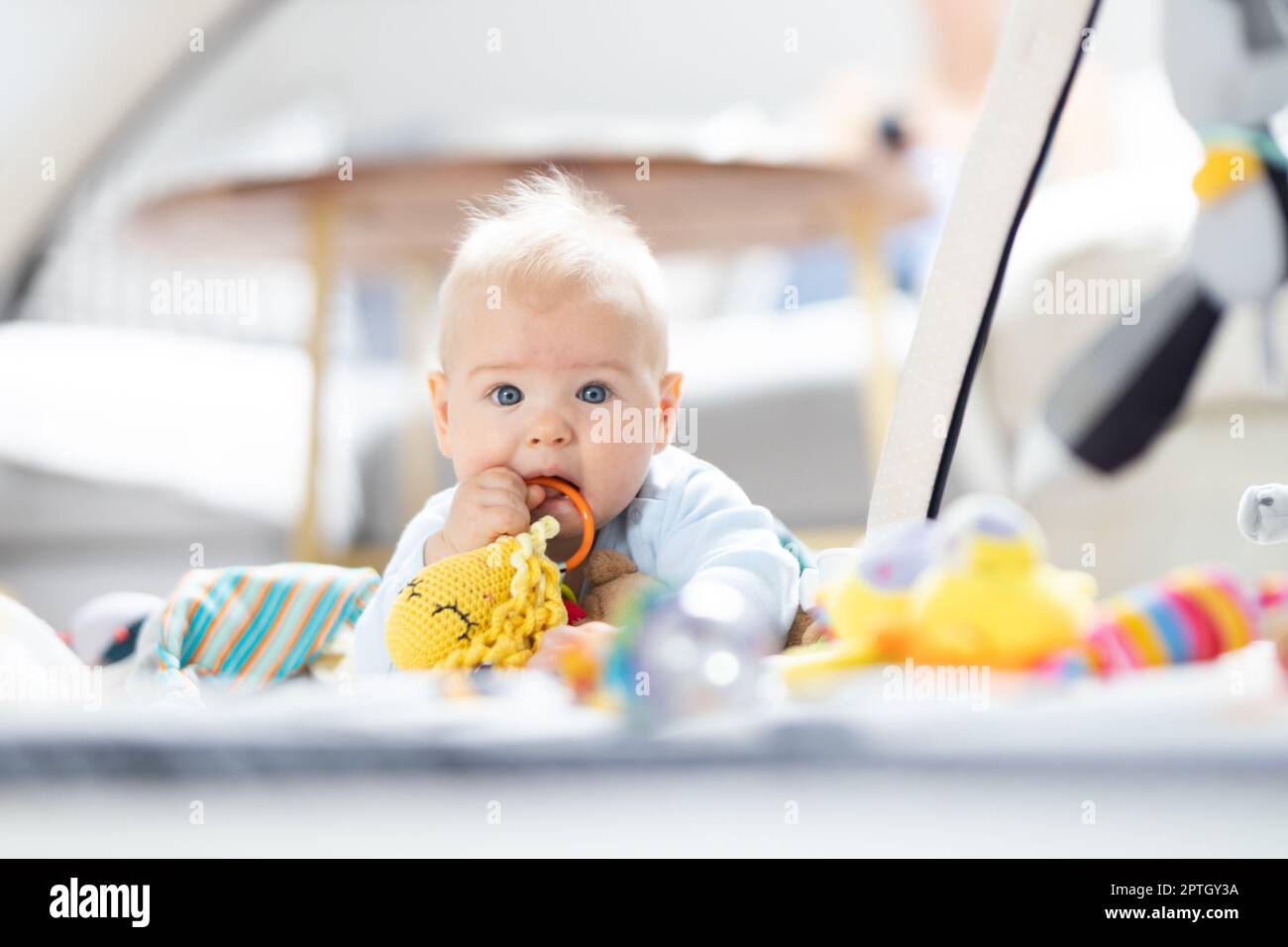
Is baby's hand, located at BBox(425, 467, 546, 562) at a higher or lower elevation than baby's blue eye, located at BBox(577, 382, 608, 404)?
lower

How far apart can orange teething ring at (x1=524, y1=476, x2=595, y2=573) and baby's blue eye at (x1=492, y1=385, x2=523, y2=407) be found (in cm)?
5

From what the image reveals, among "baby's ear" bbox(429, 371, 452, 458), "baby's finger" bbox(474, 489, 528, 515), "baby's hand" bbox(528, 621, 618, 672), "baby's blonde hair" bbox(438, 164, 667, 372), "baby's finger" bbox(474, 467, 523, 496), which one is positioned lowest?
"baby's hand" bbox(528, 621, 618, 672)

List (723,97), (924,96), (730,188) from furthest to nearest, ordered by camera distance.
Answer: (723,97), (924,96), (730,188)

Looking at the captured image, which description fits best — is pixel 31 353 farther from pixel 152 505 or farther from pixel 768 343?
pixel 768 343

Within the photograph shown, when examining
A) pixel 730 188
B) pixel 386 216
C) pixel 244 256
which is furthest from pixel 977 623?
pixel 244 256

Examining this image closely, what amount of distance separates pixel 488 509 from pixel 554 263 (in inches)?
6.0

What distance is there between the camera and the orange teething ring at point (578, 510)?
800 millimetres

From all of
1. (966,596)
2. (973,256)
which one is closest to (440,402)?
(973,256)

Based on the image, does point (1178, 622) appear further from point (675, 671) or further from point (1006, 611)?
point (675, 671)

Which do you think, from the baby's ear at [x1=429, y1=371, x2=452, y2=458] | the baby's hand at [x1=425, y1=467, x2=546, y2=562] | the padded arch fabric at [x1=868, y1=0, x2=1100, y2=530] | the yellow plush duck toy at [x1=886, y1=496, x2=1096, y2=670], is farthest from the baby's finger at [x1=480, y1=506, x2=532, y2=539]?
the yellow plush duck toy at [x1=886, y1=496, x2=1096, y2=670]

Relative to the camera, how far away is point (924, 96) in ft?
9.07

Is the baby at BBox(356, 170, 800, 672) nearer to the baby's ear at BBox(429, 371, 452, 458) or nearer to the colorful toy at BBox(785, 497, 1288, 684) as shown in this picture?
the baby's ear at BBox(429, 371, 452, 458)

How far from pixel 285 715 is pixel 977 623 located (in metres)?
0.26

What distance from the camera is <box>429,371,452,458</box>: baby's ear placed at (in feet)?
2.90
